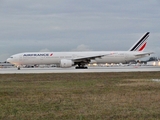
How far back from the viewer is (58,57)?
2506 inches

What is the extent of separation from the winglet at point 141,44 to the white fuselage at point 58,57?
433 centimetres

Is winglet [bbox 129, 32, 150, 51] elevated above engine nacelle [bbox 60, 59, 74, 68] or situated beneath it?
elevated above

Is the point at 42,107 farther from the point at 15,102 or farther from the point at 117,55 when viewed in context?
the point at 117,55

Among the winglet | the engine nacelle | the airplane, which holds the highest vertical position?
the winglet

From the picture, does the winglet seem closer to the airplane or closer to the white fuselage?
the airplane

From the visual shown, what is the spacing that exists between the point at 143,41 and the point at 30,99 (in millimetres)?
59443

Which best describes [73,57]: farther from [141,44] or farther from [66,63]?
[141,44]

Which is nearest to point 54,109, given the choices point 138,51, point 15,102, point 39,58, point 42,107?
point 42,107

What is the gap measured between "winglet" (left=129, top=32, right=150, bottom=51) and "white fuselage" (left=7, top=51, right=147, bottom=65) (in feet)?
14.2

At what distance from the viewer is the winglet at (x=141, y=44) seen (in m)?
70.6

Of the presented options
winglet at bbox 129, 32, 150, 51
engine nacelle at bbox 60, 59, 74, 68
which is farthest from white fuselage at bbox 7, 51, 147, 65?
winglet at bbox 129, 32, 150, 51

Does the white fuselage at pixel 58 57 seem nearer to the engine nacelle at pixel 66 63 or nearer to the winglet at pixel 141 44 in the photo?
the engine nacelle at pixel 66 63

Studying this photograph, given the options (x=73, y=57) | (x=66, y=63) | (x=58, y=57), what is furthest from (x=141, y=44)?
(x=66, y=63)

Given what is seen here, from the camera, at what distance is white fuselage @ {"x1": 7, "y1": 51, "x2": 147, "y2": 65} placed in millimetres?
63250
